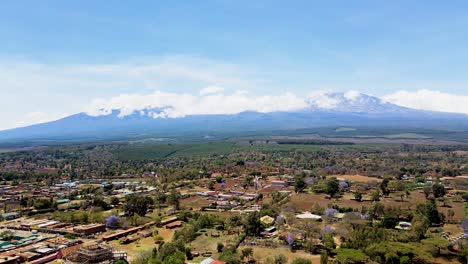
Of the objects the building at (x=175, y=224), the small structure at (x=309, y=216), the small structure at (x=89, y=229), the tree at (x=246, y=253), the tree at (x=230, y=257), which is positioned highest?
the tree at (x=230, y=257)

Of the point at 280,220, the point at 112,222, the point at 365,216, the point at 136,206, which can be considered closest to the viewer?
the point at 280,220

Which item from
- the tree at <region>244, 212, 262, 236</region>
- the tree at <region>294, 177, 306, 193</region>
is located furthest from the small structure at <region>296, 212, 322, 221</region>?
the tree at <region>294, 177, 306, 193</region>

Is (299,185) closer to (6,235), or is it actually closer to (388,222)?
(388,222)


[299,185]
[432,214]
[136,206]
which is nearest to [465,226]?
[432,214]

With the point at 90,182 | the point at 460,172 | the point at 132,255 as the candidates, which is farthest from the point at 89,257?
the point at 460,172

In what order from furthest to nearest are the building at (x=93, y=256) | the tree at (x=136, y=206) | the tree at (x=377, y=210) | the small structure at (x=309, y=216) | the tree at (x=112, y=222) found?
the tree at (x=136, y=206) → the tree at (x=377, y=210) → the tree at (x=112, y=222) → the small structure at (x=309, y=216) → the building at (x=93, y=256)

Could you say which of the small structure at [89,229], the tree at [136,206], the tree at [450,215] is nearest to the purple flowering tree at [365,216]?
the tree at [450,215]

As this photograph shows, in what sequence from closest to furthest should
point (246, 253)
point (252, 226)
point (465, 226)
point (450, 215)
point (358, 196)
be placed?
1. point (246, 253)
2. point (465, 226)
3. point (252, 226)
4. point (450, 215)
5. point (358, 196)

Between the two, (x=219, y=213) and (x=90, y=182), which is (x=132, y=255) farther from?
(x=90, y=182)

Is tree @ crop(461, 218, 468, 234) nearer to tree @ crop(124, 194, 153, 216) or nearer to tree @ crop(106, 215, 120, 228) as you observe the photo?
tree @ crop(124, 194, 153, 216)

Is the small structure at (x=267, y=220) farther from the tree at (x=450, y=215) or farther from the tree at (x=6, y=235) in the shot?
the tree at (x=6, y=235)

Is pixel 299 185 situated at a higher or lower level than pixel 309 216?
higher
